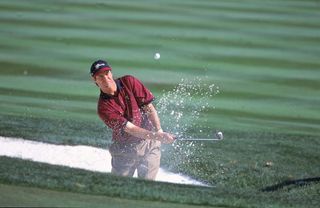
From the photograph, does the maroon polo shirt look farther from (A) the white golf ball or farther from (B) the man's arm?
(A) the white golf ball

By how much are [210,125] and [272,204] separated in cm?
551

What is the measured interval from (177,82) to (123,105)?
19.4 feet

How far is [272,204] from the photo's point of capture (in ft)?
24.2

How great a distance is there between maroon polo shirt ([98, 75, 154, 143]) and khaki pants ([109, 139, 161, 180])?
0.11 m

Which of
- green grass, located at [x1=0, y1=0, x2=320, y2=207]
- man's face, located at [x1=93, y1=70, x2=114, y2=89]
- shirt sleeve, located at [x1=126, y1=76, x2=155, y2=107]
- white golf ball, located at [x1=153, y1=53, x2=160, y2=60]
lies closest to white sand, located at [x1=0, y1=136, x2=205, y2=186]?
green grass, located at [x1=0, y1=0, x2=320, y2=207]

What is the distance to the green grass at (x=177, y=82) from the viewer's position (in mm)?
7574

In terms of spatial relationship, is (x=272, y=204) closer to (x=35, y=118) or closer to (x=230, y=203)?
(x=230, y=203)

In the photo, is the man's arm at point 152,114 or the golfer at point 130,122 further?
the man's arm at point 152,114

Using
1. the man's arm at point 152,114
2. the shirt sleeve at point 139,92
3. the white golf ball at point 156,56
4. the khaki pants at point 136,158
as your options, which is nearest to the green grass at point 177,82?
the white golf ball at point 156,56

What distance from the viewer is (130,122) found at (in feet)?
29.9

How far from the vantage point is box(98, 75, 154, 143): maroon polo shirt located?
9.05 meters

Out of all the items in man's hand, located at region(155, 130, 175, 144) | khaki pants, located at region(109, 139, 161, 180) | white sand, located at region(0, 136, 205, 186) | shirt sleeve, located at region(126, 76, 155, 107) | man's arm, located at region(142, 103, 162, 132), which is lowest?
white sand, located at region(0, 136, 205, 186)

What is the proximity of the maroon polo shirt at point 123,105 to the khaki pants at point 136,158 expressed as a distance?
0.37ft

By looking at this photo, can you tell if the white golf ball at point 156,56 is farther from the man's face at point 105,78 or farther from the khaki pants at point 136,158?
the man's face at point 105,78
